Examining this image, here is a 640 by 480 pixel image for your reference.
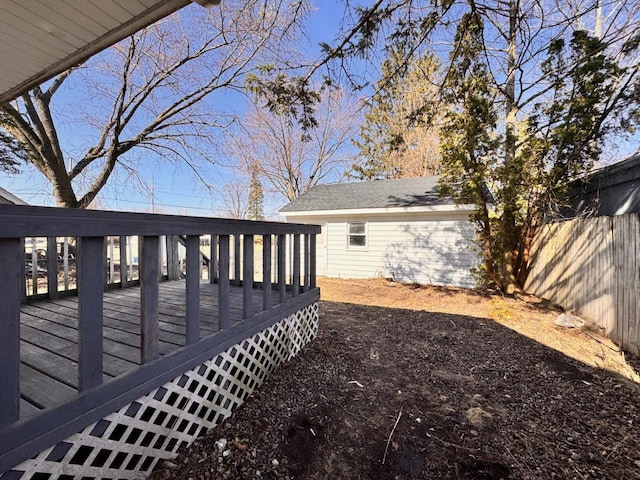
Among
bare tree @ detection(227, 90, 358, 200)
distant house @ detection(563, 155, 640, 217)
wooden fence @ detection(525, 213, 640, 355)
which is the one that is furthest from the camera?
bare tree @ detection(227, 90, 358, 200)

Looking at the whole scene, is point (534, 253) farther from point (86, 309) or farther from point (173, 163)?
point (173, 163)

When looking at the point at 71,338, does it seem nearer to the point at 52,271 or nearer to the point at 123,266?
the point at 52,271

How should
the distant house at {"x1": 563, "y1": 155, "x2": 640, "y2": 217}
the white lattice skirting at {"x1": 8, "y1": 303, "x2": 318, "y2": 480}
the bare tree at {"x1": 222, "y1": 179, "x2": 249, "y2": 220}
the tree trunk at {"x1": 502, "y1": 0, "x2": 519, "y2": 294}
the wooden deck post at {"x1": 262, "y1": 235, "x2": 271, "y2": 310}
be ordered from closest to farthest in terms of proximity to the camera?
the white lattice skirting at {"x1": 8, "y1": 303, "x2": 318, "y2": 480} → the wooden deck post at {"x1": 262, "y1": 235, "x2": 271, "y2": 310} → the distant house at {"x1": 563, "y1": 155, "x2": 640, "y2": 217} → the tree trunk at {"x1": 502, "y1": 0, "x2": 519, "y2": 294} → the bare tree at {"x1": 222, "y1": 179, "x2": 249, "y2": 220}

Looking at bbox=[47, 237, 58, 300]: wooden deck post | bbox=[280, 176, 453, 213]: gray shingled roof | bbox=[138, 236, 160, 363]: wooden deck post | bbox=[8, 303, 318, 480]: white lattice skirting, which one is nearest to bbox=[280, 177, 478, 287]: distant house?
bbox=[280, 176, 453, 213]: gray shingled roof

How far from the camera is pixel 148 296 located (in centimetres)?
172

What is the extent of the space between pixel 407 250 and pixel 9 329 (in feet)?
31.1

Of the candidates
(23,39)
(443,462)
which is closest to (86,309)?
(443,462)

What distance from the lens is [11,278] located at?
1159mm

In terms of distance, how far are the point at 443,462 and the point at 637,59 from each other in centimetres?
792

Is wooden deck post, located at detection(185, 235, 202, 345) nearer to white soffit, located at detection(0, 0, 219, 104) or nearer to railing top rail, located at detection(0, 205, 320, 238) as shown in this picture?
railing top rail, located at detection(0, 205, 320, 238)

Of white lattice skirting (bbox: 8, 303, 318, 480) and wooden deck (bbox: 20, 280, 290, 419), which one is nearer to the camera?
white lattice skirting (bbox: 8, 303, 318, 480)

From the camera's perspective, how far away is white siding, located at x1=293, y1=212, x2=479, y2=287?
8.91m

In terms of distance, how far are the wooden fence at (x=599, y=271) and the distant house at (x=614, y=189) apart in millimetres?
878

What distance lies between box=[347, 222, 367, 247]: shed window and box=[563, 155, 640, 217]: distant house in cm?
559
